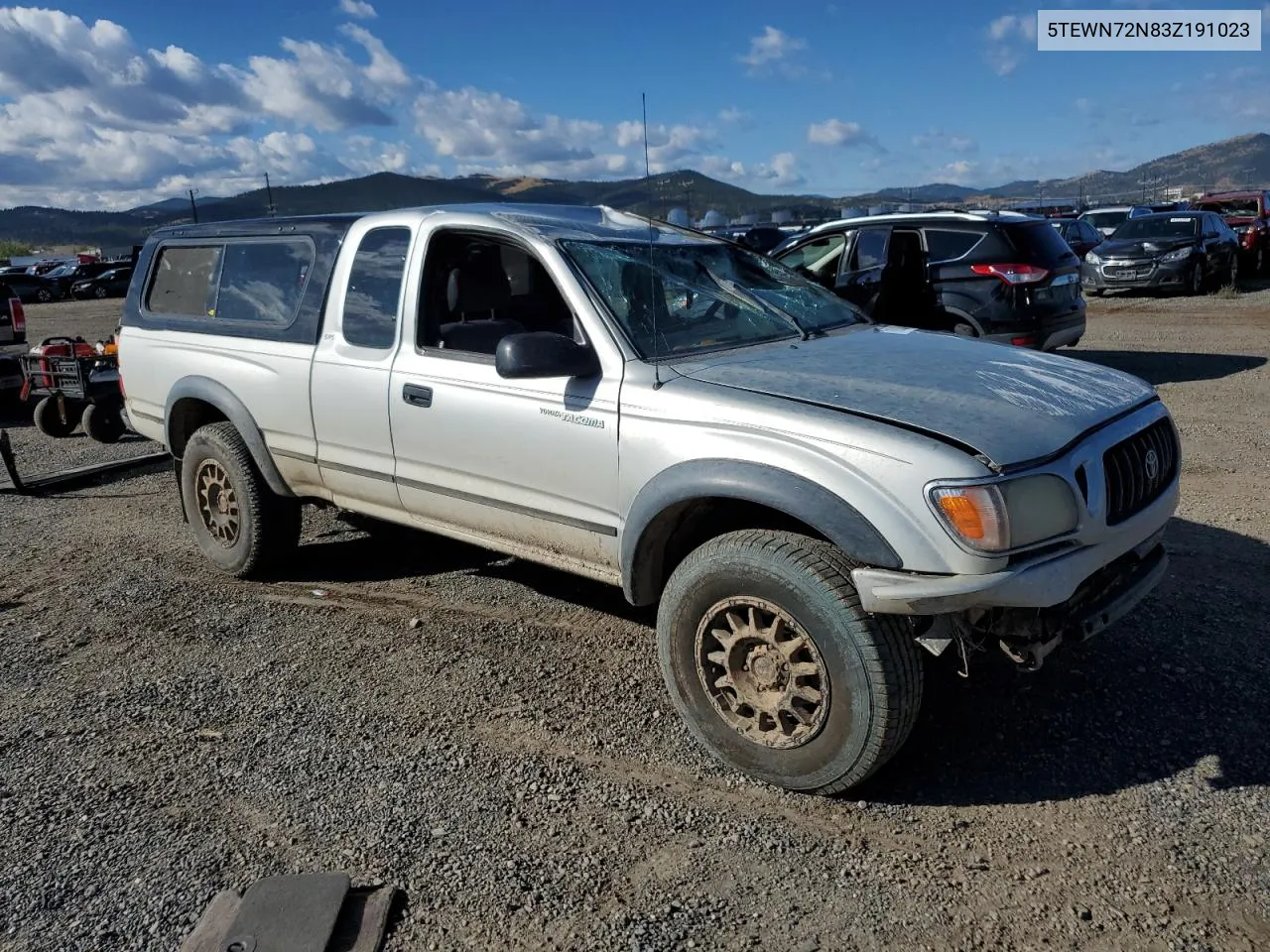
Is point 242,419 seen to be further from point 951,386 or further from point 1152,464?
point 1152,464

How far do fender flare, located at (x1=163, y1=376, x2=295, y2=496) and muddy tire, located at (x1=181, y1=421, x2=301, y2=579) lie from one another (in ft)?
0.28

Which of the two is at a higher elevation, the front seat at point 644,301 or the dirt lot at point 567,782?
the front seat at point 644,301

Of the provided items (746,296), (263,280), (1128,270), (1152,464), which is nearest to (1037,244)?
(746,296)

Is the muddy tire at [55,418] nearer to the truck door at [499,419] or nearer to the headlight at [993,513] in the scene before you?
the truck door at [499,419]

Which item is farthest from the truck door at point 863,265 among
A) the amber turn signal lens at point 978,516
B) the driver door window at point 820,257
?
the amber turn signal lens at point 978,516

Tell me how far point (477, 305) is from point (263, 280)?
51.6 inches

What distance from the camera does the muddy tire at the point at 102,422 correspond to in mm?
8961

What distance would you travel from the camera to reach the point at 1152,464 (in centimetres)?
338

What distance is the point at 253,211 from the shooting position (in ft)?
25.9

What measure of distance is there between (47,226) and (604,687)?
12158cm

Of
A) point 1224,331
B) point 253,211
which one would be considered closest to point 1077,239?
point 1224,331

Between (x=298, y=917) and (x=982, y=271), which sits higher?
Result: (x=982, y=271)

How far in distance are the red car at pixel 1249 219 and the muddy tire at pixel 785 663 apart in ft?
75.9

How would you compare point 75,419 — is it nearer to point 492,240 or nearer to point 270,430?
point 270,430
